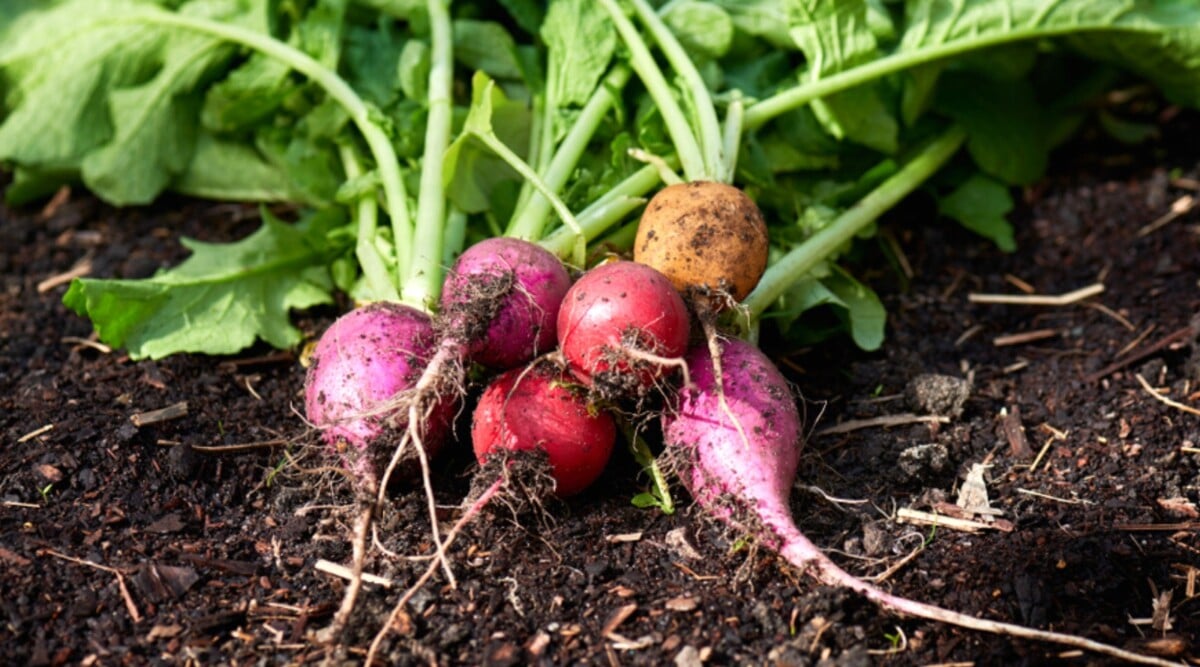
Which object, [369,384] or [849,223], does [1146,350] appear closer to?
[849,223]

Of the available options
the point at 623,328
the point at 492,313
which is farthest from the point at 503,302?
the point at 623,328

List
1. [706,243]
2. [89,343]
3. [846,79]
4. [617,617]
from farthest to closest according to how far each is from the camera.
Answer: [846,79]
[89,343]
[706,243]
[617,617]

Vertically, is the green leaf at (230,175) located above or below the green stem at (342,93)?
below

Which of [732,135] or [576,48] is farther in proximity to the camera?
[576,48]

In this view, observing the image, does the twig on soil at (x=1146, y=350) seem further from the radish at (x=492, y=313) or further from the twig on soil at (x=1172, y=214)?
the radish at (x=492, y=313)

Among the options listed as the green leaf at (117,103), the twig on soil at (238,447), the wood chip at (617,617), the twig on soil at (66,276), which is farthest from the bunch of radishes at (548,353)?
the green leaf at (117,103)

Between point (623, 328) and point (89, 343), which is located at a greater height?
point (623, 328)

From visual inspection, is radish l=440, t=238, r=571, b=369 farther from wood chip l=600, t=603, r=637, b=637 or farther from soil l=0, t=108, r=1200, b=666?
wood chip l=600, t=603, r=637, b=637
